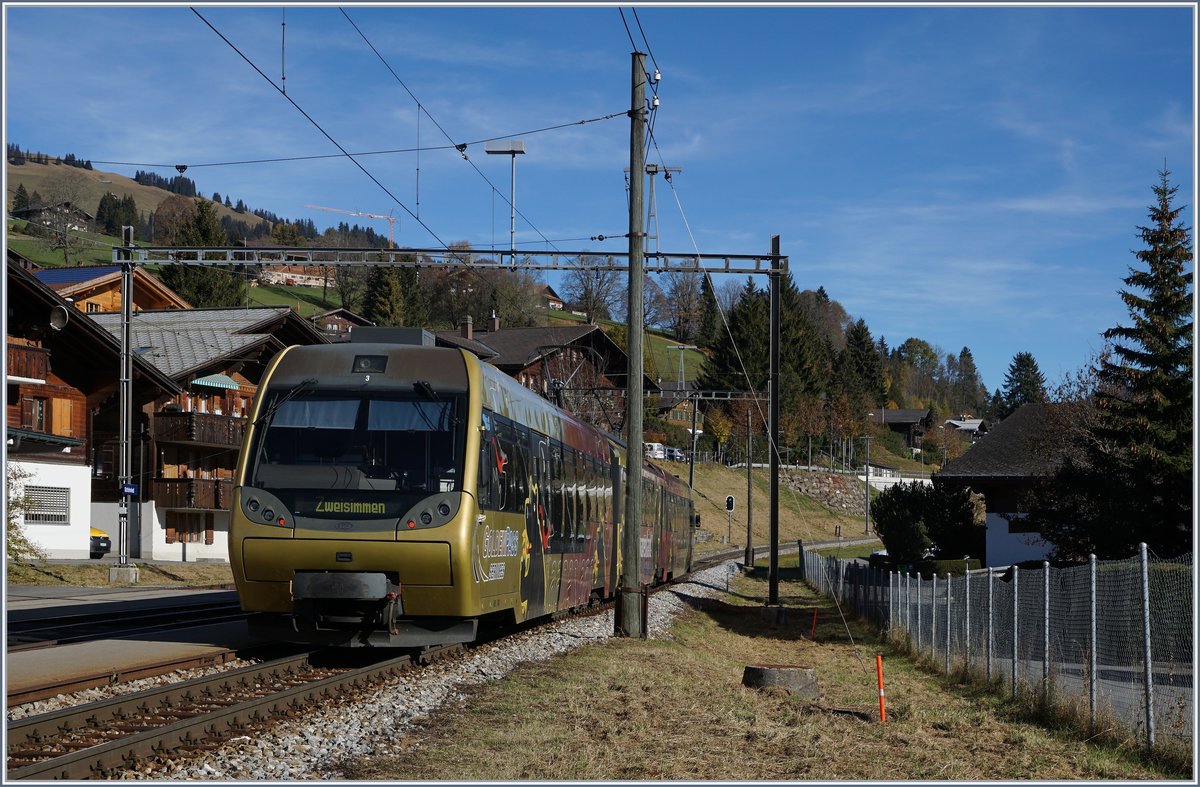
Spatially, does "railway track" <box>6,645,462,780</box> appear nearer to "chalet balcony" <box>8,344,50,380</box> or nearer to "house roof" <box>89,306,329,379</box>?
"chalet balcony" <box>8,344,50,380</box>

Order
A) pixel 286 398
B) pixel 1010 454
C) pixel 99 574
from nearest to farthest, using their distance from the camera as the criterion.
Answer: pixel 286 398 < pixel 99 574 < pixel 1010 454

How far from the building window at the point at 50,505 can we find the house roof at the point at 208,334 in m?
7.69

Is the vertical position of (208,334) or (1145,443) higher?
(208,334)

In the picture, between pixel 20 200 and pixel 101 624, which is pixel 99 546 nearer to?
pixel 101 624

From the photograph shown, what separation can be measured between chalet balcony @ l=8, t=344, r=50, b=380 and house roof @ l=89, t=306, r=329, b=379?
23.4ft

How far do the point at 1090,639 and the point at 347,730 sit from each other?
271 inches

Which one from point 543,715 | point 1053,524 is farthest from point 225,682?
point 1053,524

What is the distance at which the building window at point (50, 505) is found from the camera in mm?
40906

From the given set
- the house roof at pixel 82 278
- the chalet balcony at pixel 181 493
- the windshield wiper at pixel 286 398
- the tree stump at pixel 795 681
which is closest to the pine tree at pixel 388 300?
the house roof at pixel 82 278

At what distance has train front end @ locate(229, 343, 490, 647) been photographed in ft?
42.8

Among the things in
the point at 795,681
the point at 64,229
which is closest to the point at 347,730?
the point at 795,681

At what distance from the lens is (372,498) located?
519 inches

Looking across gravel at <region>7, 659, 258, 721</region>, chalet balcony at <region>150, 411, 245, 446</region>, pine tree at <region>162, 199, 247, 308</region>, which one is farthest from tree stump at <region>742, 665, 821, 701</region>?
pine tree at <region>162, 199, 247, 308</region>

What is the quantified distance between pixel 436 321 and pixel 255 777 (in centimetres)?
11620
